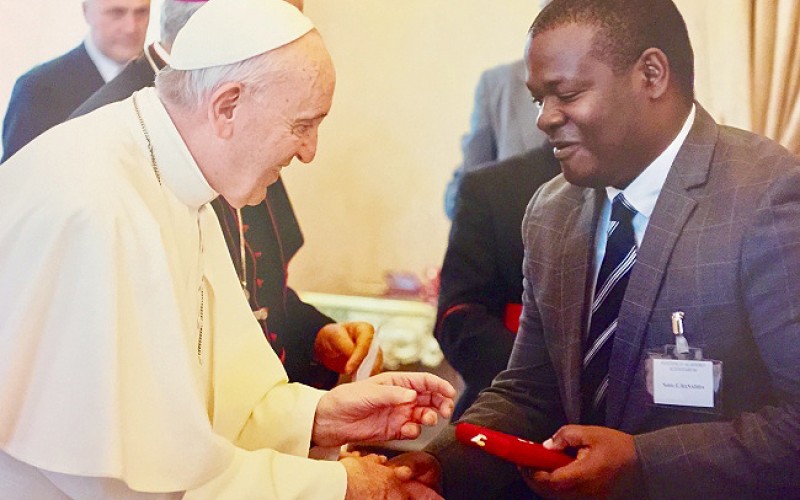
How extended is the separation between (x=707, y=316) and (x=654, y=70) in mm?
562

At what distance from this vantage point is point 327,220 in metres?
2.49

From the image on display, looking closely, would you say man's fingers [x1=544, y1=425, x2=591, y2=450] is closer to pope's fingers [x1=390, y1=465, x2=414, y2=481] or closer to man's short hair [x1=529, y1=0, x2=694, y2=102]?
pope's fingers [x1=390, y1=465, x2=414, y2=481]

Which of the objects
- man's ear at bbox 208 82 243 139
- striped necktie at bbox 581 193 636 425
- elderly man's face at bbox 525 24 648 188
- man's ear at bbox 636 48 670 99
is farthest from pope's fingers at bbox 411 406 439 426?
man's ear at bbox 636 48 670 99

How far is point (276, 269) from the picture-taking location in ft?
8.29

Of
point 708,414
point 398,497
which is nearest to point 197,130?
point 398,497

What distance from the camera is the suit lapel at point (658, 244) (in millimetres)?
2066

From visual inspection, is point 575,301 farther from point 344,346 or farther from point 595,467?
point 344,346

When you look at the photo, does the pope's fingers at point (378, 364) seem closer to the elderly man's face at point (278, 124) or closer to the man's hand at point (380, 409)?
the man's hand at point (380, 409)

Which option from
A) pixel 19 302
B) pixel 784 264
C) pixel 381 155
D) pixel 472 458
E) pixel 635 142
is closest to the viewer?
pixel 19 302

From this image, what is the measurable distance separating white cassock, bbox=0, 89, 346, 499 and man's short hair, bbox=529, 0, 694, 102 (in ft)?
3.15

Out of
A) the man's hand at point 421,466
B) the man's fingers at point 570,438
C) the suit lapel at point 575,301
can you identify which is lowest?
the man's hand at point 421,466

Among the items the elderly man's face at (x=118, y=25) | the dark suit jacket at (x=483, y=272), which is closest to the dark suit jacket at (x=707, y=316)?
the dark suit jacket at (x=483, y=272)

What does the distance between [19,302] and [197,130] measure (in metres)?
0.53

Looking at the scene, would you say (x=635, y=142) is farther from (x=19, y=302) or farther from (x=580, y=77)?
(x=19, y=302)
